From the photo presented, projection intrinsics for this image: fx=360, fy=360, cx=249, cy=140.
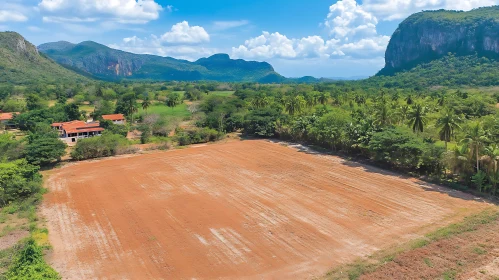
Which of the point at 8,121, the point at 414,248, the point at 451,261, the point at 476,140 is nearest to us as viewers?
the point at 451,261

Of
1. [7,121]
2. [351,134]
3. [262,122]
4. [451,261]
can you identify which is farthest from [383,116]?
[7,121]

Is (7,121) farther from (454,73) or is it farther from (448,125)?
(454,73)

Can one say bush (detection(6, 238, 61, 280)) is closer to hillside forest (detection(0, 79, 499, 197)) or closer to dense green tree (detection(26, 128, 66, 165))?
hillside forest (detection(0, 79, 499, 197))

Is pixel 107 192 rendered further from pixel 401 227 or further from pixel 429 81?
pixel 429 81

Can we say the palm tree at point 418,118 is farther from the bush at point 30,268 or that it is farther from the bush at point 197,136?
the bush at point 30,268

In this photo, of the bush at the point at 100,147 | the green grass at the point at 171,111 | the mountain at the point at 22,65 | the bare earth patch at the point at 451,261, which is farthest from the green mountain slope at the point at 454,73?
the mountain at the point at 22,65

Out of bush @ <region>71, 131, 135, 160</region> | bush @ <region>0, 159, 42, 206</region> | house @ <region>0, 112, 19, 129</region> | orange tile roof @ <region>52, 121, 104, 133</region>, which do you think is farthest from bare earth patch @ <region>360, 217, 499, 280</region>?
house @ <region>0, 112, 19, 129</region>
